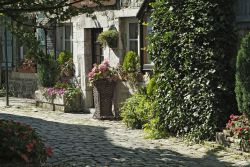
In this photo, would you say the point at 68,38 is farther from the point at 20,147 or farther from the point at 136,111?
the point at 20,147

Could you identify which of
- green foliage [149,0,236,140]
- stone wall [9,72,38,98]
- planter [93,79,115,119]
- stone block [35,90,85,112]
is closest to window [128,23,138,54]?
planter [93,79,115,119]

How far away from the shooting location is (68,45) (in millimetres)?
14820

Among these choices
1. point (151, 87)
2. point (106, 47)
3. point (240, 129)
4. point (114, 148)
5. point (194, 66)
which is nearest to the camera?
point (240, 129)

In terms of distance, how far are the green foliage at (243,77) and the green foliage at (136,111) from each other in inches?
98.3

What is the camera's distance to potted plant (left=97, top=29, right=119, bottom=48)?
1241 centimetres

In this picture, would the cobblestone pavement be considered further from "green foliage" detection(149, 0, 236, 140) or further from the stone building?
the stone building

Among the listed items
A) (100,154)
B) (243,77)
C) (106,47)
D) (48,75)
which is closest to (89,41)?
(106,47)

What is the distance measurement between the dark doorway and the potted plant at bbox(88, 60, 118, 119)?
130 cm

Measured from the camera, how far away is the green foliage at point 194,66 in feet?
30.0

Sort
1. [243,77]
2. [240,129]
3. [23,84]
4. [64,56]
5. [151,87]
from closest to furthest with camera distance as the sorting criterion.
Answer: [240,129] → [243,77] → [151,87] → [64,56] → [23,84]

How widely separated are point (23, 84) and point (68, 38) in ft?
9.41

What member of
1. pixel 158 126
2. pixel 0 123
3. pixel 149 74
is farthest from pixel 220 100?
pixel 0 123

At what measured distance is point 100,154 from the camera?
27.2ft

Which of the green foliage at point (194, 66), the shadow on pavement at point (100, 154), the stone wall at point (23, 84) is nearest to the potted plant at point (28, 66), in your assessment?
the stone wall at point (23, 84)
